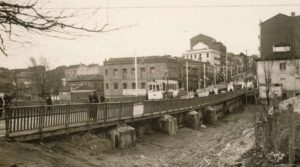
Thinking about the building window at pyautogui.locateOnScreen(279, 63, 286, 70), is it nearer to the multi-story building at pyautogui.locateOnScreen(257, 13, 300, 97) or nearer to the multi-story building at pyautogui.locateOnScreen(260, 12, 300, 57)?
the multi-story building at pyautogui.locateOnScreen(257, 13, 300, 97)

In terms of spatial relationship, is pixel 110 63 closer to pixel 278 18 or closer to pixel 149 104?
pixel 278 18

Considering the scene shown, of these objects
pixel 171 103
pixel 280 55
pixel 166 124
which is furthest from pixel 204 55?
pixel 166 124

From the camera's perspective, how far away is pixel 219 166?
15.4 m

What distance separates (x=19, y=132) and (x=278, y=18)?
194 feet

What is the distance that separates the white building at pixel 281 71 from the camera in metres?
60.3

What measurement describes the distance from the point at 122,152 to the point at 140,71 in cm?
6144

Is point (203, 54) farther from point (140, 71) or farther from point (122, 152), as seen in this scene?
point (122, 152)

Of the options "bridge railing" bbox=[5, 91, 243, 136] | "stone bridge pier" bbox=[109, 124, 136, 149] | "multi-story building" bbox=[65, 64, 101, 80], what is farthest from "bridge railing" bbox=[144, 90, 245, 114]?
"multi-story building" bbox=[65, 64, 101, 80]

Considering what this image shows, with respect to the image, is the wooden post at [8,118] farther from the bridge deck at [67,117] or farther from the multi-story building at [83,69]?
the multi-story building at [83,69]

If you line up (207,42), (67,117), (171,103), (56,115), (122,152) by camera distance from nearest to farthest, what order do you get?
(56,115)
(67,117)
(122,152)
(171,103)
(207,42)

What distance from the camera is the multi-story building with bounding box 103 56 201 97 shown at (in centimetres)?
7725

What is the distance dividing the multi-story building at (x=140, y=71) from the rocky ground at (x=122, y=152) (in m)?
50.2

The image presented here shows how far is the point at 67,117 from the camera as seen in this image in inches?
629

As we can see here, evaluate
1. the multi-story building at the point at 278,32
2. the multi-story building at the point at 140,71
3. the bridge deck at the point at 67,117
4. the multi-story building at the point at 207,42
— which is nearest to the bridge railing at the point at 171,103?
the bridge deck at the point at 67,117
